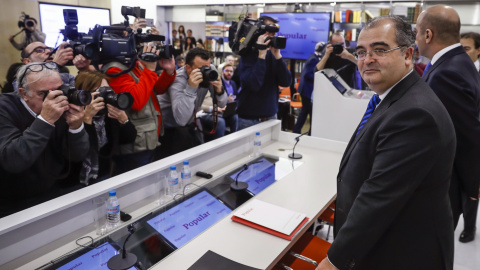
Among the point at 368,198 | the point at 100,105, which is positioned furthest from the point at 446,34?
the point at 100,105

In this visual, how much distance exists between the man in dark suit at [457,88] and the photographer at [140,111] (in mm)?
1739

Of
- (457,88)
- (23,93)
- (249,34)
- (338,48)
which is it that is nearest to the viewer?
(23,93)

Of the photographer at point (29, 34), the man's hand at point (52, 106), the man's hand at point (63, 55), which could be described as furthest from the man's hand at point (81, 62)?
the photographer at point (29, 34)

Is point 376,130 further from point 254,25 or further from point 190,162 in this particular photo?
point 254,25

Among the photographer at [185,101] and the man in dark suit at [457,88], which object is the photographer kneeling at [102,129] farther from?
the man in dark suit at [457,88]

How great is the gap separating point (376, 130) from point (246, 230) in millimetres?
829

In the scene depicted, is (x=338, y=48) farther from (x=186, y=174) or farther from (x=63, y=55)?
(x=63, y=55)

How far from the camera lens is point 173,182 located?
2.04 metres

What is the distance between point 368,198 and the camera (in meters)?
1.19

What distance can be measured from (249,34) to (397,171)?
2213 mm

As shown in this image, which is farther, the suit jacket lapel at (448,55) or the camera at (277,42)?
the camera at (277,42)

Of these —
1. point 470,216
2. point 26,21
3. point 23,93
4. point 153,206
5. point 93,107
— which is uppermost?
point 26,21

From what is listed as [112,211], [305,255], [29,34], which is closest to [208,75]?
[112,211]

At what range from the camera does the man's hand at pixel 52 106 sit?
66.1 inches
